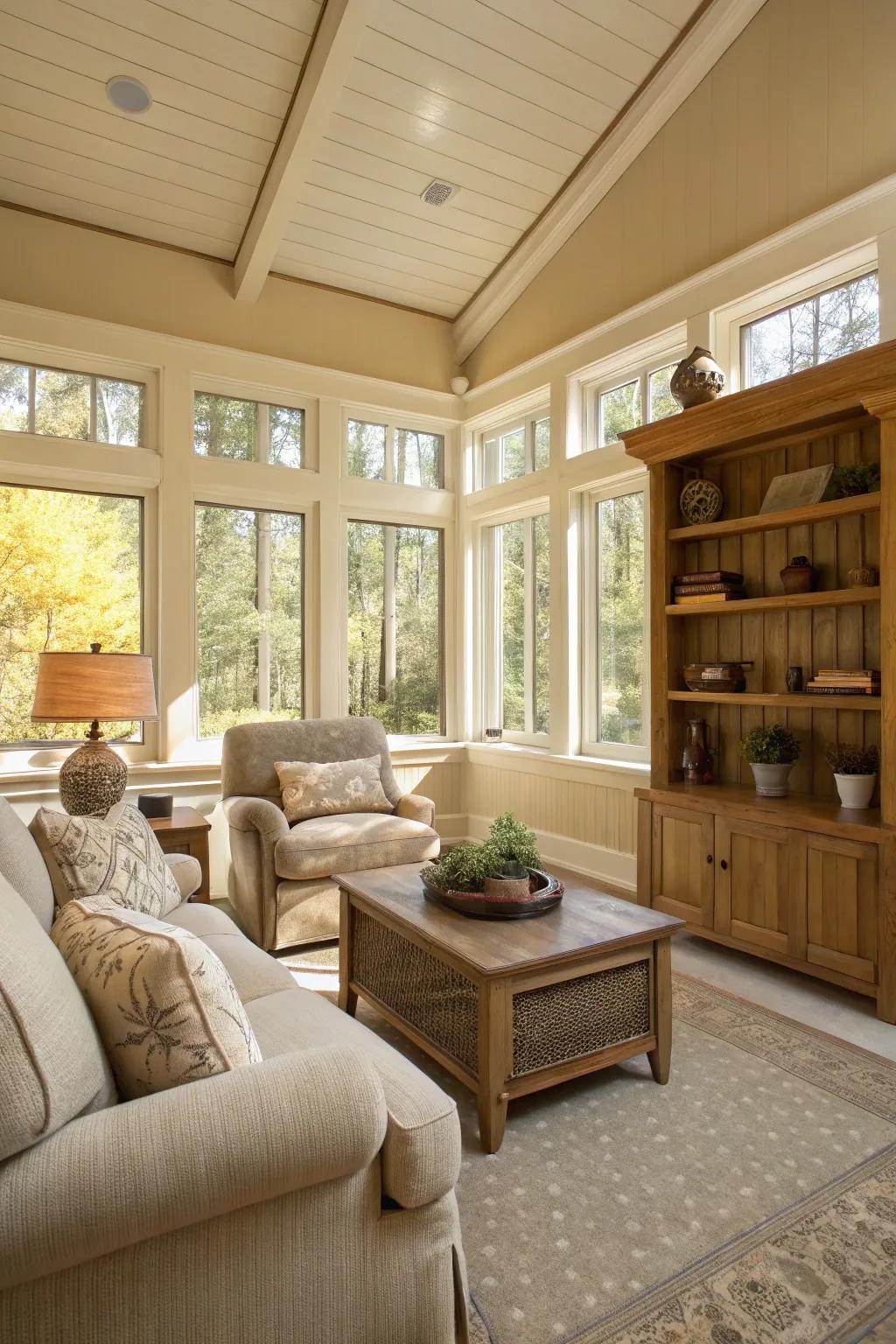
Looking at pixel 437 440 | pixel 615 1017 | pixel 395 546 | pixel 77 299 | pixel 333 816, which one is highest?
pixel 77 299

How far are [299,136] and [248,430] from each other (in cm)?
157

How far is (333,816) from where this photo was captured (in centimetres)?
384

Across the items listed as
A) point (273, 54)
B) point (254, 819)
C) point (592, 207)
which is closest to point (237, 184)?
point (273, 54)

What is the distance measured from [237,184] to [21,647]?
8.68 ft

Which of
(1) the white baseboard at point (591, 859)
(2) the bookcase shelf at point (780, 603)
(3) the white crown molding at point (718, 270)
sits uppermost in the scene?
(3) the white crown molding at point (718, 270)

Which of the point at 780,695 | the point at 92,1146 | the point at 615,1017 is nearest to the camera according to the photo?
the point at 92,1146

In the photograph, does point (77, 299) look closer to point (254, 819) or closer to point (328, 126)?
point (328, 126)

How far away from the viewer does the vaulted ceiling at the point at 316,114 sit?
11.2 feet

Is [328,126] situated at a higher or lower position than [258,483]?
higher

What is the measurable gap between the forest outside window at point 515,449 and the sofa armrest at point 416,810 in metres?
2.25

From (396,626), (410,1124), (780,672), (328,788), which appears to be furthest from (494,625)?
(410,1124)

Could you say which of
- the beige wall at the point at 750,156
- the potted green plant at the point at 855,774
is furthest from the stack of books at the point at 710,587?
the beige wall at the point at 750,156

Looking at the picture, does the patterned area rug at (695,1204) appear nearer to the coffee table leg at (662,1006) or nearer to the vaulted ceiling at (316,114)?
the coffee table leg at (662,1006)

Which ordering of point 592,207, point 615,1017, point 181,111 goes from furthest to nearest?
point 592,207
point 181,111
point 615,1017
